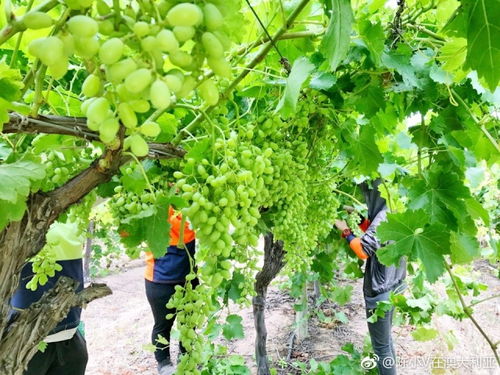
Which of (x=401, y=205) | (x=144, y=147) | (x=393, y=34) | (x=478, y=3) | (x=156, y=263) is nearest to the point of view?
(x=144, y=147)

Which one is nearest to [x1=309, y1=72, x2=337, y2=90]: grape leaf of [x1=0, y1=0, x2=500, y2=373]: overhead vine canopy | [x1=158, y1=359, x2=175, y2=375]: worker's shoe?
[x1=0, y1=0, x2=500, y2=373]: overhead vine canopy

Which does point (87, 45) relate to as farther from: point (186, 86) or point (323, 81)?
point (323, 81)

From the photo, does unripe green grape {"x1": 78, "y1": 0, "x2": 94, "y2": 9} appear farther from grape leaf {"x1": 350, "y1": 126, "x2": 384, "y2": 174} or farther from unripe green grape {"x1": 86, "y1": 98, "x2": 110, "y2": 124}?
grape leaf {"x1": 350, "y1": 126, "x2": 384, "y2": 174}

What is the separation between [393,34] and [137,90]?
1.15 metres

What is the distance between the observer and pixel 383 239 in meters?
1.52

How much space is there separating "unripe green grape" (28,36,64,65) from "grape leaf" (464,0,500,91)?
678mm

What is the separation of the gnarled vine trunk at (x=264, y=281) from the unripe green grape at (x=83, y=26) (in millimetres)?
3177

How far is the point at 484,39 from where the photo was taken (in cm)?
77

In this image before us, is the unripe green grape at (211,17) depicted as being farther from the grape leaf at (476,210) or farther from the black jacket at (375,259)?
the black jacket at (375,259)

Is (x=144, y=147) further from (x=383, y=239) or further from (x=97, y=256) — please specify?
(x=97, y=256)

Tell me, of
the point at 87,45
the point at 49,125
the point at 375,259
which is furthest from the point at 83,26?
the point at 375,259

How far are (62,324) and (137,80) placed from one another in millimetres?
2714

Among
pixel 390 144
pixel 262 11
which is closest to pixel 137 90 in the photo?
pixel 262 11

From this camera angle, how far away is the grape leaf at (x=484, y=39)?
0.74 m
